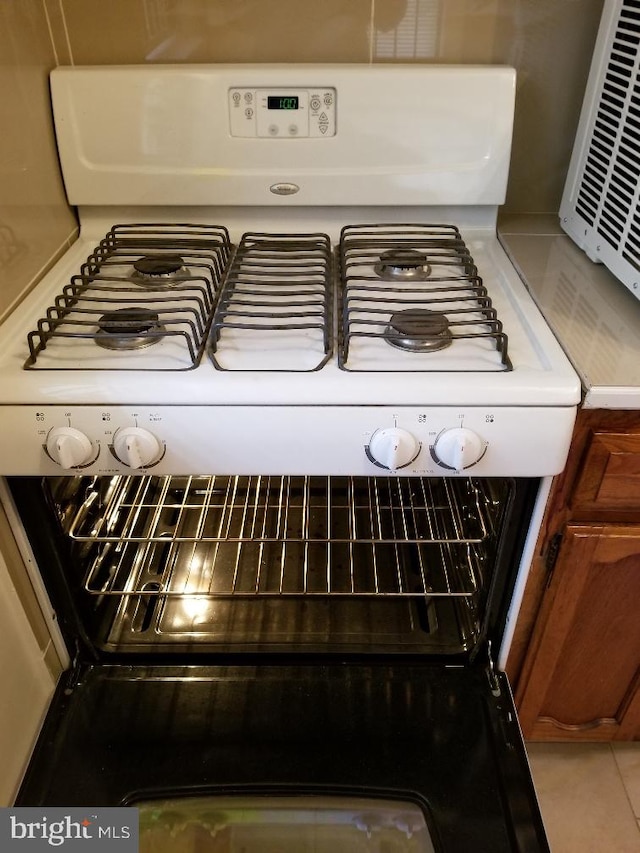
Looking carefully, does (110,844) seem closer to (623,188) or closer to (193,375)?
(193,375)

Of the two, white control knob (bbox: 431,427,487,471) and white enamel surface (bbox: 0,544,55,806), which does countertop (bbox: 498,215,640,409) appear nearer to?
white control knob (bbox: 431,427,487,471)

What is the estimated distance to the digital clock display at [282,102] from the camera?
112cm

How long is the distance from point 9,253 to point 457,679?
951 mm

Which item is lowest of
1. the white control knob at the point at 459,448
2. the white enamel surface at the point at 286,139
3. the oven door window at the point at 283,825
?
the oven door window at the point at 283,825

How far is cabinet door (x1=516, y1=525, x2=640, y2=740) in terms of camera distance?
3.14ft

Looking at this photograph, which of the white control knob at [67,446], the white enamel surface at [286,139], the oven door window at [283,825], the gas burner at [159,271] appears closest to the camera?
the white control knob at [67,446]

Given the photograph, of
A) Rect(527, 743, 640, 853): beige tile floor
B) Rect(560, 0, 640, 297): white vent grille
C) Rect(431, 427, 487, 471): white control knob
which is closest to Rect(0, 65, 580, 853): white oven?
Rect(431, 427, 487, 471): white control knob

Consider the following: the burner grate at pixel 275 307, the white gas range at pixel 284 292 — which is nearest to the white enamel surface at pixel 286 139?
the white gas range at pixel 284 292

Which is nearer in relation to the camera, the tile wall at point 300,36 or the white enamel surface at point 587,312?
the white enamel surface at point 587,312

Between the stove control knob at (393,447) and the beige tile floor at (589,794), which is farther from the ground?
the stove control knob at (393,447)

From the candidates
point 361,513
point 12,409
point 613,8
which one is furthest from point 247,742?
point 613,8

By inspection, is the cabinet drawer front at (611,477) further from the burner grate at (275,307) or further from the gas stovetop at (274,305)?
the burner grate at (275,307)

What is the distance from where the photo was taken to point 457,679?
107cm

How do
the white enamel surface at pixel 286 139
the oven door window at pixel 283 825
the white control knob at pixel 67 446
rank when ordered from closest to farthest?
the white control knob at pixel 67 446 → the oven door window at pixel 283 825 → the white enamel surface at pixel 286 139
